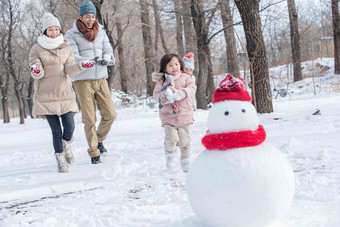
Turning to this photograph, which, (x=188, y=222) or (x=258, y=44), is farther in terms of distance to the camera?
(x=258, y=44)

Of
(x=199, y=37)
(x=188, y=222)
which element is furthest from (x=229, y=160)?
(x=199, y=37)

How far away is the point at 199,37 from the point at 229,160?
10.6 metres

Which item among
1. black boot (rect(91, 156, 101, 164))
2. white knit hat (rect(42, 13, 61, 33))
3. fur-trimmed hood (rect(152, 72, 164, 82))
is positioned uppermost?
white knit hat (rect(42, 13, 61, 33))

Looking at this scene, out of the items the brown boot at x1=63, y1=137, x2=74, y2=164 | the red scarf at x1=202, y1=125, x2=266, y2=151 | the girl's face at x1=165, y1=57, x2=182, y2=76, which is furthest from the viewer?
the brown boot at x1=63, y1=137, x2=74, y2=164

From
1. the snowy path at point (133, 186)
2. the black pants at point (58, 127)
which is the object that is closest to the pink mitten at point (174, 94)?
the snowy path at point (133, 186)

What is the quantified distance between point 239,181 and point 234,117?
1.22ft

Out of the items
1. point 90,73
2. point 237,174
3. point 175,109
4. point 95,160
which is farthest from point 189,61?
point 237,174

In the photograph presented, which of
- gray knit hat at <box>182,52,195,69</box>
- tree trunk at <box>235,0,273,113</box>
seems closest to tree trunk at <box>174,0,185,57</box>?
tree trunk at <box>235,0,273,113</box>

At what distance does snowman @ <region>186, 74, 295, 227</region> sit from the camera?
5.79ft

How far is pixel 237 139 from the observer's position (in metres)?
1.88

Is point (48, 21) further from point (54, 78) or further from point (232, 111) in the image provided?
point (232, 111)

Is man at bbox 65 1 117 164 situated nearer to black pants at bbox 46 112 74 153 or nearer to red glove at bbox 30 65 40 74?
black pants at bbox 46 112 74 153

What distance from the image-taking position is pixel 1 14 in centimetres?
1733

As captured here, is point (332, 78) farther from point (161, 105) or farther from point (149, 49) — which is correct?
point (161, 105)
